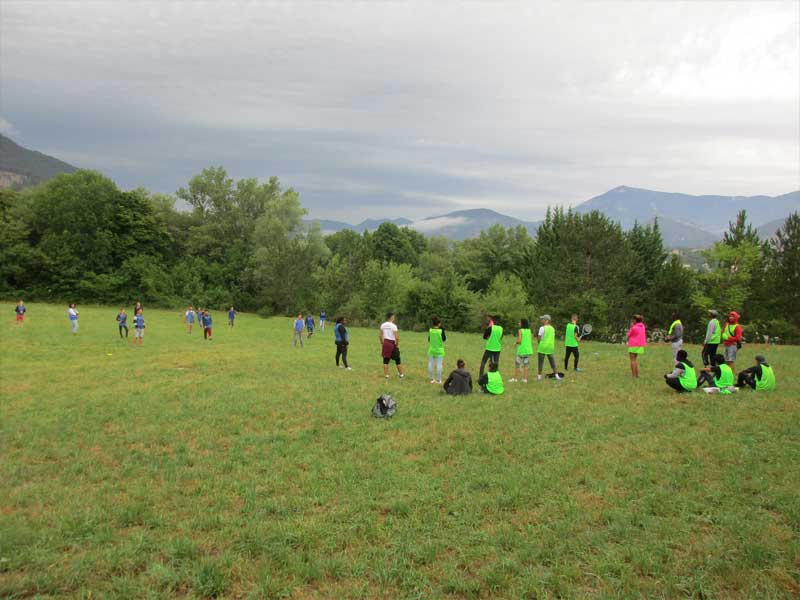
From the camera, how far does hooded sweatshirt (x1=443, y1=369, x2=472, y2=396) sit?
42.3ft

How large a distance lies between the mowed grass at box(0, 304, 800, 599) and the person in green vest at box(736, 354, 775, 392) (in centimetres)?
38

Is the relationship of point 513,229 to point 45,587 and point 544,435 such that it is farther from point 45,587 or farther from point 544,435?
point 45,587

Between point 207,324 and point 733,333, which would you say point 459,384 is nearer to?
point 733,333

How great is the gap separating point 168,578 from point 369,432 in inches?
204

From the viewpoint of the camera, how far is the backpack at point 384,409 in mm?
10719

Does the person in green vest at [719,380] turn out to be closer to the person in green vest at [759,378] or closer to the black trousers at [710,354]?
the person in green vest at [759,378]

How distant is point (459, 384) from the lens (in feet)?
42.4

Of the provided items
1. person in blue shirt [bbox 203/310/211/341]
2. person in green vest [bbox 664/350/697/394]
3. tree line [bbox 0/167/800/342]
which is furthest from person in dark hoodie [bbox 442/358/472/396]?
tree line [bbox 0/167/800/342]

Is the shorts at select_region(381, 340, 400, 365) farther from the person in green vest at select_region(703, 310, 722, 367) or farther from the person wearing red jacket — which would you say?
the person wearing red jacket

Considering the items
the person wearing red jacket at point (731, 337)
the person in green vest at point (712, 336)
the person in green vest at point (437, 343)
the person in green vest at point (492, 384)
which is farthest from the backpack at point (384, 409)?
the person wearing red jacket at point (731, 337)

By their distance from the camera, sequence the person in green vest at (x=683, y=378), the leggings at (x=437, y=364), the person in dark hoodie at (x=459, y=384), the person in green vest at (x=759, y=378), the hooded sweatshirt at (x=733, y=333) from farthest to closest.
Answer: the hooded sweatshirt at (x=733, y=333)
the leggings at (x=437, y=364)
the person in dark hoodie at (x=459, y=384)
the person in green vest at (x=759, y=378)
the person in green vest at (x=683, y=378)

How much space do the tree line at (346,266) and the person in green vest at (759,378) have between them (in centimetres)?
2632

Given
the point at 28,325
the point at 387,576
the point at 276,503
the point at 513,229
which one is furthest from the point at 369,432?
the point at 513,229

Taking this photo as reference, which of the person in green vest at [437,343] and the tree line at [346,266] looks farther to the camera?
the tree line at [346,266]
